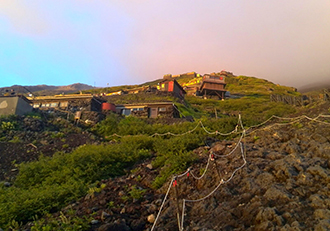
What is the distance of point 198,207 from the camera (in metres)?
7.41

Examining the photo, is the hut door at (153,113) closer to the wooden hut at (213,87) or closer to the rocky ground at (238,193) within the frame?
the rocky ground at (238,193)

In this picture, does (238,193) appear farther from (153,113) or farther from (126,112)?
(126,112)

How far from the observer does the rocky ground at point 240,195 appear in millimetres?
6145

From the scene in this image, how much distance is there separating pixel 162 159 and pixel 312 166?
6183 mm

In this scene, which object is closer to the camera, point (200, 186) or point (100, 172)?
point (200, 186)

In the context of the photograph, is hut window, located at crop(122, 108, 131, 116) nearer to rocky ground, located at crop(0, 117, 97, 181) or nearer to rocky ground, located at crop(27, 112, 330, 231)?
rocky ground, located at crop(0, 117, 97, 181)

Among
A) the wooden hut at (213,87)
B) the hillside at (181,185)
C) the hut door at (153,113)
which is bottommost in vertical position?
the hillside at (181,185)

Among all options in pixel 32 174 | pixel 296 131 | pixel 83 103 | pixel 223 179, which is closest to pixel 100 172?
pixel 32 174

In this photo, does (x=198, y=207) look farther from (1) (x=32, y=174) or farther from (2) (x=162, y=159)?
(1) (x=32, y=174)

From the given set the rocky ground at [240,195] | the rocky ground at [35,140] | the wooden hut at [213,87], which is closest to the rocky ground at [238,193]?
the rocky ground at [240,195]

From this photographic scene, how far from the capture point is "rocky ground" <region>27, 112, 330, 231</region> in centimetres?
614

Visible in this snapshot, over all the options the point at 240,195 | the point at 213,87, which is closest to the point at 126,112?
the point at 240,195

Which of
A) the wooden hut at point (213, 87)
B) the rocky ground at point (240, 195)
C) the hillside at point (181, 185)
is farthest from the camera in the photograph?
the wooden hut at point (213, 87)

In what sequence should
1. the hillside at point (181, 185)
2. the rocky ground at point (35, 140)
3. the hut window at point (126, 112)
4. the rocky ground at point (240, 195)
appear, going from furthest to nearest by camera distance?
the hut window at point (126, 112)
the rocky ground at point (35, 140)
the hillside at point (181, 185)
the rocky ground at point (240, 195)
